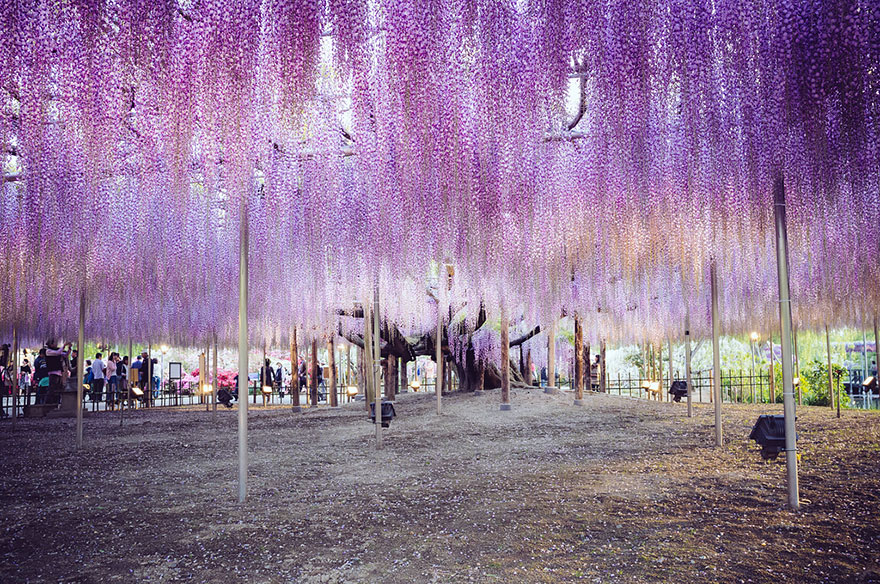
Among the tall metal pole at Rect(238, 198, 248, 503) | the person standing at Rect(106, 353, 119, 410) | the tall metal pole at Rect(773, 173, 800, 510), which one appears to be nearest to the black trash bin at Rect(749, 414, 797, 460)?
the tall metal pole at Rect(773, 173, 800, 510)

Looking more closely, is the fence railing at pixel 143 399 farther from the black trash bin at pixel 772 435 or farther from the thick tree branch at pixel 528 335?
the black trash bin at pixel 772 435

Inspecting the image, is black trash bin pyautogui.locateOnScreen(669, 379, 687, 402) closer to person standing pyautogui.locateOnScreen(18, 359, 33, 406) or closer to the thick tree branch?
the thick tree branch

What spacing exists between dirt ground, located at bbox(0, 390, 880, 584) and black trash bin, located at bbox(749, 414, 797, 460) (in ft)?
1.25

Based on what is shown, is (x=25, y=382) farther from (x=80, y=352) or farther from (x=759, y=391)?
(x=759, y=391)

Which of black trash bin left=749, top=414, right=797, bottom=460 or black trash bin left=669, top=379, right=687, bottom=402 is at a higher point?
black trash bin left=749, top=414, right=797, bottom=460

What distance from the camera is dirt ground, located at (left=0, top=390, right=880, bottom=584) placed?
2.95m

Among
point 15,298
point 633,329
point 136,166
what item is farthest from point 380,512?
point 633,329

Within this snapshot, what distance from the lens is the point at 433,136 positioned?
504 cm

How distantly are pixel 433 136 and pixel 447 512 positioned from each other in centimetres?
304

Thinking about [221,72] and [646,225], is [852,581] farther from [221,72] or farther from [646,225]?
[646,225]

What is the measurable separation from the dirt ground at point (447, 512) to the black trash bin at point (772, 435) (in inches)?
14.9

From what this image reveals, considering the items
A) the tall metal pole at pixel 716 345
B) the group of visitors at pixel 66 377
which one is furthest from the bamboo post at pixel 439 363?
the group of visitors at pixel 66 377

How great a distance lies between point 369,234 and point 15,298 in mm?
9200

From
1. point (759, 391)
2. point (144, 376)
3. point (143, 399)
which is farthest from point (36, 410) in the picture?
point (759, 391)
